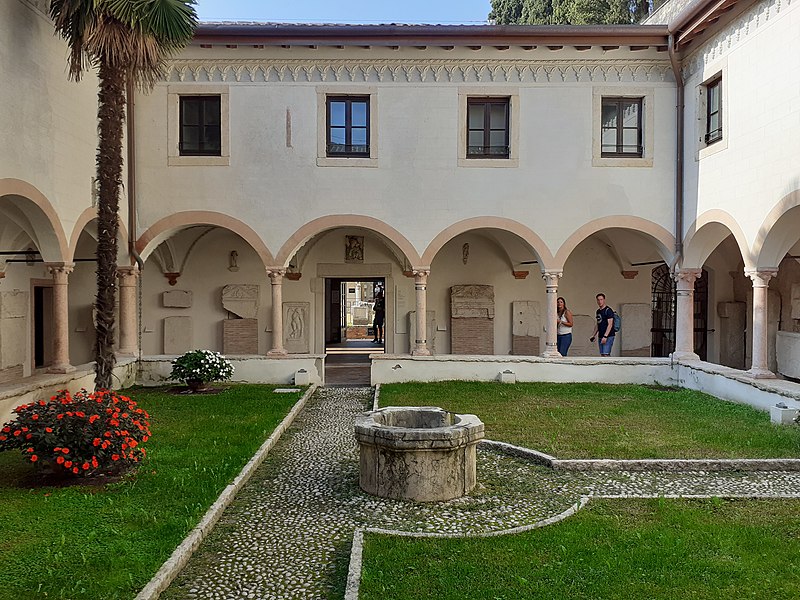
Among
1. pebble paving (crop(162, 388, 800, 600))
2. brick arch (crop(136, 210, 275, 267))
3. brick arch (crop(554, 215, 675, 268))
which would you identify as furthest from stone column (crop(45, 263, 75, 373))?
brick arch (crop(554, 215, 675, 268))

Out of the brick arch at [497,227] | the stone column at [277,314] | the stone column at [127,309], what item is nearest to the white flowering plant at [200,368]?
the stone column at [277,314]

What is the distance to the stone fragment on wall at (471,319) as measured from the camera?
15336 mm

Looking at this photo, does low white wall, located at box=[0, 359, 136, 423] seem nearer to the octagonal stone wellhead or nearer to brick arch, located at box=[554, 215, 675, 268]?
the octagonal stone wellhead

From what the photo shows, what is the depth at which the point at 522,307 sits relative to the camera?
50.9 ft

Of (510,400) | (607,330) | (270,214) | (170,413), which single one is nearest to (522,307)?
(607,330)

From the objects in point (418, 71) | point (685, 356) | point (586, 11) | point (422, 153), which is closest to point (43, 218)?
point (422, 153)

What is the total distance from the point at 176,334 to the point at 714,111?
1182 cm

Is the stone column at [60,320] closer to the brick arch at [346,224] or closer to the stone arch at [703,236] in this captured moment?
the brick arch at [346,224]

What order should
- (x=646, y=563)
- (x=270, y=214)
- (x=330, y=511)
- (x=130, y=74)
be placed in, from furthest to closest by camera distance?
(x=270, y=214)
(x=130, y=74)
(x=330, y=511)
(x=646, y=563)

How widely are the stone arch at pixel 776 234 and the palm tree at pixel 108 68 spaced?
8747 mm

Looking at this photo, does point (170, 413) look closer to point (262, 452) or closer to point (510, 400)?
point (262, 452)

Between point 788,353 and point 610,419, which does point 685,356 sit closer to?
point 788,353

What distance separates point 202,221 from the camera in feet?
→ 42.1

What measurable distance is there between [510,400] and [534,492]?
460 centimetres
